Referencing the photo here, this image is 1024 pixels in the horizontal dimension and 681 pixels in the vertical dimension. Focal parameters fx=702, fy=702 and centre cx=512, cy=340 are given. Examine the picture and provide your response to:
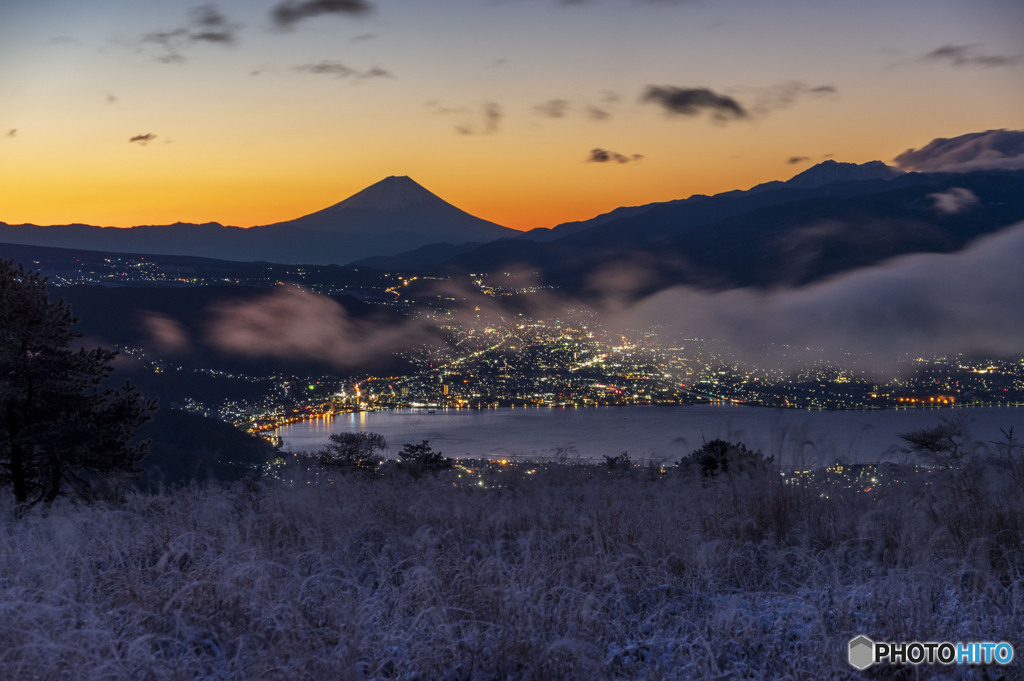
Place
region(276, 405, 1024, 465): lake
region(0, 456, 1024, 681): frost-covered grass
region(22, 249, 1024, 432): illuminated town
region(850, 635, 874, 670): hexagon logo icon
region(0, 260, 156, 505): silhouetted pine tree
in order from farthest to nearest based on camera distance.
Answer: region(22, 249, 1024, 432): illuminated town → region(276, 405, 1024, 465): lake → region(0, 260, 156, 505): silhouetted pine tree → region(0, 456, 1024, 681): frost-covered grass → region(850, 635, 874, 670): hexagon logo icon

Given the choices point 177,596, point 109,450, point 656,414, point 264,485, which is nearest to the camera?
point 177,596

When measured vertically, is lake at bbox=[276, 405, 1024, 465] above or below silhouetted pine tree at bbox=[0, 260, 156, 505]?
below

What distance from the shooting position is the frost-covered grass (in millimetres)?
3658

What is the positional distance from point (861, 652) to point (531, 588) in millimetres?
1810

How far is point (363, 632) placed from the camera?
3986 mm

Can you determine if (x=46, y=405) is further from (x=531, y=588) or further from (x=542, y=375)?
(x=542, y=375)

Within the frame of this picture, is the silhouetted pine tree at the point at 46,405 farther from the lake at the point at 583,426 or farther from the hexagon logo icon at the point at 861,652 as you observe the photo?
the lake at the point at 583,426

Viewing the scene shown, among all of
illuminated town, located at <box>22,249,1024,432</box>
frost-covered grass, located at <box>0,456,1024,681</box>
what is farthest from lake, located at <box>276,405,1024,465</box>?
frost-covered grass, located at <box>0,456,1024,681</box>

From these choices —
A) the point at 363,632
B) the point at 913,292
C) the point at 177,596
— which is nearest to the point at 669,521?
the point at 363,632

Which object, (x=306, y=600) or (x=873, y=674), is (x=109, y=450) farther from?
(x=873, y=674)

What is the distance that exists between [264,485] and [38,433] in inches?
157

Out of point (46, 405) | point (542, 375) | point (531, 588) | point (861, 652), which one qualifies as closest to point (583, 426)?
point (542, 375)

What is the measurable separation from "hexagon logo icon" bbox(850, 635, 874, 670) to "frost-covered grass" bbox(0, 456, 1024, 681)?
8 cm

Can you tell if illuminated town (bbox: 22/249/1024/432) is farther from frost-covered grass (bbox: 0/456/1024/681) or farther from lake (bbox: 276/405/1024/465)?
frost-covered grass (bbox: 0/456/1024/681)
